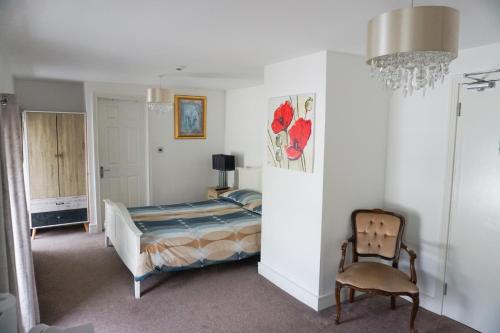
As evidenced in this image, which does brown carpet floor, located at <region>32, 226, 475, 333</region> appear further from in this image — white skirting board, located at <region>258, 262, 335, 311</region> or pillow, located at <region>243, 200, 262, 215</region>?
pillow, located at <region>243, 200, 262, 215</region>

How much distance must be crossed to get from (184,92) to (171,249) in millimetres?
3140

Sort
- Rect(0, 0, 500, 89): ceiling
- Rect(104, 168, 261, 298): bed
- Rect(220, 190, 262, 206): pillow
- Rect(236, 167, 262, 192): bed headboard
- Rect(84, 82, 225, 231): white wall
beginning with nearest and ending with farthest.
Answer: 1. Rect(0, 0, 500, 89): ceiling
2. Rect(104, 168, 261, 298): bed
3. Rect(220, 190, 262, 206): pillow
4. Rect(236, 167, 262, 192): bed headboard
5. Rect(84, 82, 225, 231): white wall

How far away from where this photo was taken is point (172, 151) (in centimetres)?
602

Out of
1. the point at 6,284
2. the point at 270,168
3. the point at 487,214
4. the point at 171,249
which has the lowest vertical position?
the point at 171,249

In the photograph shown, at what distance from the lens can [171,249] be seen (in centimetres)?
357

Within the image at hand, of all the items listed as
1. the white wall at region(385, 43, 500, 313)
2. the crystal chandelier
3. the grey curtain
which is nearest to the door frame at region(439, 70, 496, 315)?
the white wall at region(385, 43, 500, 313)

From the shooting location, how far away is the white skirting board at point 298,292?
318 centimetres

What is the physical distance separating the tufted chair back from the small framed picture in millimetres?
3586

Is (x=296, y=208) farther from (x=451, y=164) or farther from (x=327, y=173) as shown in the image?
(x=451, y=164)

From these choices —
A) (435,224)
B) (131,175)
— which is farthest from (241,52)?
(131,175)

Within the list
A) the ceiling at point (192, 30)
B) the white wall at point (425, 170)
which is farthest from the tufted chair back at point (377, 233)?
the ceiling at point (192, 30)

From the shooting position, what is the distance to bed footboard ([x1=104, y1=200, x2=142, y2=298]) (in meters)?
3.38

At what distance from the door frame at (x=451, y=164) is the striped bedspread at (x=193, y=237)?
1.86m

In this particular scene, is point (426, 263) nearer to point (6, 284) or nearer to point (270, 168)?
point (270, 168)
